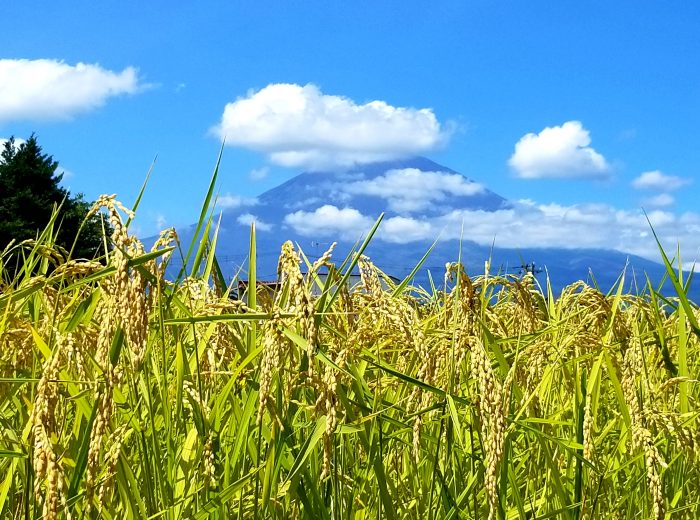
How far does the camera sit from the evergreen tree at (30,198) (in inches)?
2142

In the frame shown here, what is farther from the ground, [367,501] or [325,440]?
[325,440]

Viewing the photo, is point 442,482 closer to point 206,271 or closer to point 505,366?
point 505,366

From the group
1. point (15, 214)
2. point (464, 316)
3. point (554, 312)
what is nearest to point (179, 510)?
point (464, 316)

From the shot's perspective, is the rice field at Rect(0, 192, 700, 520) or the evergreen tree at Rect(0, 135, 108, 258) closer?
the rice field at Rect(0, 192, 700, 520)

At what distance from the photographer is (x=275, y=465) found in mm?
1945

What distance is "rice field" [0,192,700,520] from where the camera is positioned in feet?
5.33

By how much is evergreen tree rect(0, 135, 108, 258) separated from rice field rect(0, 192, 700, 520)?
53.0 m

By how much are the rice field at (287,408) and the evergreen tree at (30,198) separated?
5297 cm

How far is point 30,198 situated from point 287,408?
58.6m

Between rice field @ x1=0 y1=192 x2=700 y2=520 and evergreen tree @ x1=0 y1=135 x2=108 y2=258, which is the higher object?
evergreen tree @ x1=0 y1=135 x2=108 y2=258

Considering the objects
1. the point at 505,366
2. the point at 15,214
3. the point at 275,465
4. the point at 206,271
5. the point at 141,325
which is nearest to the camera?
the point at 141,325

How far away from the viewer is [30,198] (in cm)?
5659

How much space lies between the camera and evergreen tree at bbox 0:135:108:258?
178 ft

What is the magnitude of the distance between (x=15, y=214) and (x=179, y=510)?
58.8 meters
